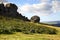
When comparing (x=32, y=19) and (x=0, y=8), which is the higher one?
(x=0, y=8)

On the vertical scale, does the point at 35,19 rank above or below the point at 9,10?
below

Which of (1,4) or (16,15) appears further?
(16,15)

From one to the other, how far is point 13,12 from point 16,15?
1781 mm

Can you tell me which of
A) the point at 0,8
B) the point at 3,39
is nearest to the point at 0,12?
the point at 0,8

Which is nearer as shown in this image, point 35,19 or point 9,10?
point 35,19

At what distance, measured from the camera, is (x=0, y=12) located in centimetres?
5766

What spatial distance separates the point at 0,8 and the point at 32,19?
471 inches

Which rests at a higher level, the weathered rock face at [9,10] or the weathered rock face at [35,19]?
the weathered rock face at [9,10]

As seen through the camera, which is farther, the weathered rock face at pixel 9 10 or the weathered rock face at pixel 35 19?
the weathered rock face at pixel 35 19

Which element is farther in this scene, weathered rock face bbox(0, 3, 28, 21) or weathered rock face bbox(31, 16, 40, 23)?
weathered rock face bbox(31, 16, 40, 23)

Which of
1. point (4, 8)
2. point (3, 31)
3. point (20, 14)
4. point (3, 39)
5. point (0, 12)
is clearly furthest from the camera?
point (20, 14)

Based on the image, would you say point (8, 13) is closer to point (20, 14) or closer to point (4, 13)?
point (4, 13)

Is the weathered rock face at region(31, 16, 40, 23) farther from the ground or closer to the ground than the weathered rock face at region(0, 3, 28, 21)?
closer to the ground

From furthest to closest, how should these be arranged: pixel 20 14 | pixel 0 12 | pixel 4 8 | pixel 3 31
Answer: pixel 20 14 < pixel 4 8 < pixel 0 12 < pixel 3 31
